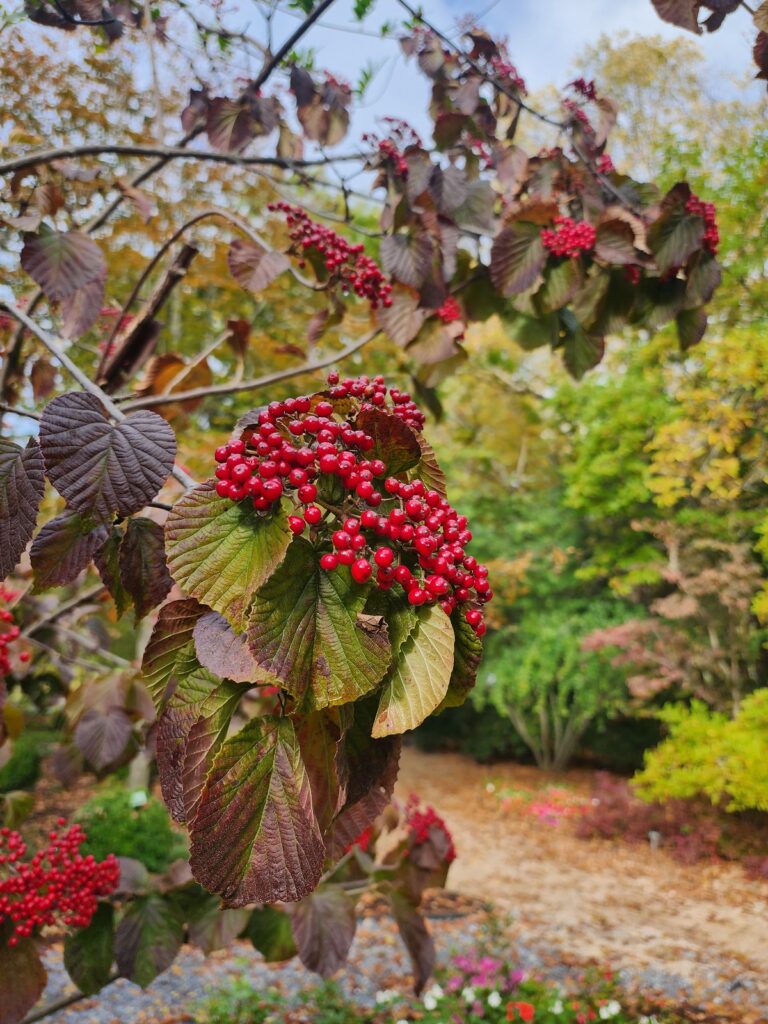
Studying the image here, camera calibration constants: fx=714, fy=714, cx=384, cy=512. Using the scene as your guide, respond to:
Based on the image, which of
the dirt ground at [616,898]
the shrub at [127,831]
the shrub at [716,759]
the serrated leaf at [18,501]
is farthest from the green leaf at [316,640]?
the shrub at [716,759]

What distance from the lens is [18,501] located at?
2.34 ft

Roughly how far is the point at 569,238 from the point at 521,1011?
324 centimetres

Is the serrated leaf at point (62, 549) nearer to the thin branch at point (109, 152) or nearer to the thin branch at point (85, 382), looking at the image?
the thin branch at point (85, 382)

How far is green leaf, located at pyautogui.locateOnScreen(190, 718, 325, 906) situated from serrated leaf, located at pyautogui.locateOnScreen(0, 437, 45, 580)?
30cm

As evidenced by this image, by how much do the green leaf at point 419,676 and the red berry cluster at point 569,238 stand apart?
1.42 meters

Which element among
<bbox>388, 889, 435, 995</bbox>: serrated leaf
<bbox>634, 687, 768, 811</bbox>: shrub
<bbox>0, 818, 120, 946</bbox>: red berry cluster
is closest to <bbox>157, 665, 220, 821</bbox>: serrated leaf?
<bbox>0, 818, 120, 946</bbox>: red berry cluster

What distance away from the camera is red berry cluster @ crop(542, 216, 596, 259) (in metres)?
1.76

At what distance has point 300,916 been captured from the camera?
183cm

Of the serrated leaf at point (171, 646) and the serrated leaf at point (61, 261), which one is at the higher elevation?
the serrated leaf at point (61, 261)

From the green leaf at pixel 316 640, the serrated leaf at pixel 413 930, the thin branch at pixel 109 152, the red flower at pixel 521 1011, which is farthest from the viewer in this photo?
the red flower at pixel 521 1011

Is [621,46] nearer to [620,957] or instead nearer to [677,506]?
[677,506]

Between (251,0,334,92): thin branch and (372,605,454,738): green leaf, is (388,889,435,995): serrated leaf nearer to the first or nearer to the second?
(372,605,454,738): green leaf

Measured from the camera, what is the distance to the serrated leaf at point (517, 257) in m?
1.78

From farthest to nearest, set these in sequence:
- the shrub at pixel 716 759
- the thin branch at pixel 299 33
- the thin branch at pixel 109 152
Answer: the shrub at pixel 716 759 < the thin branch at pixel 299 33 < the thin branch at pixel 109 152
